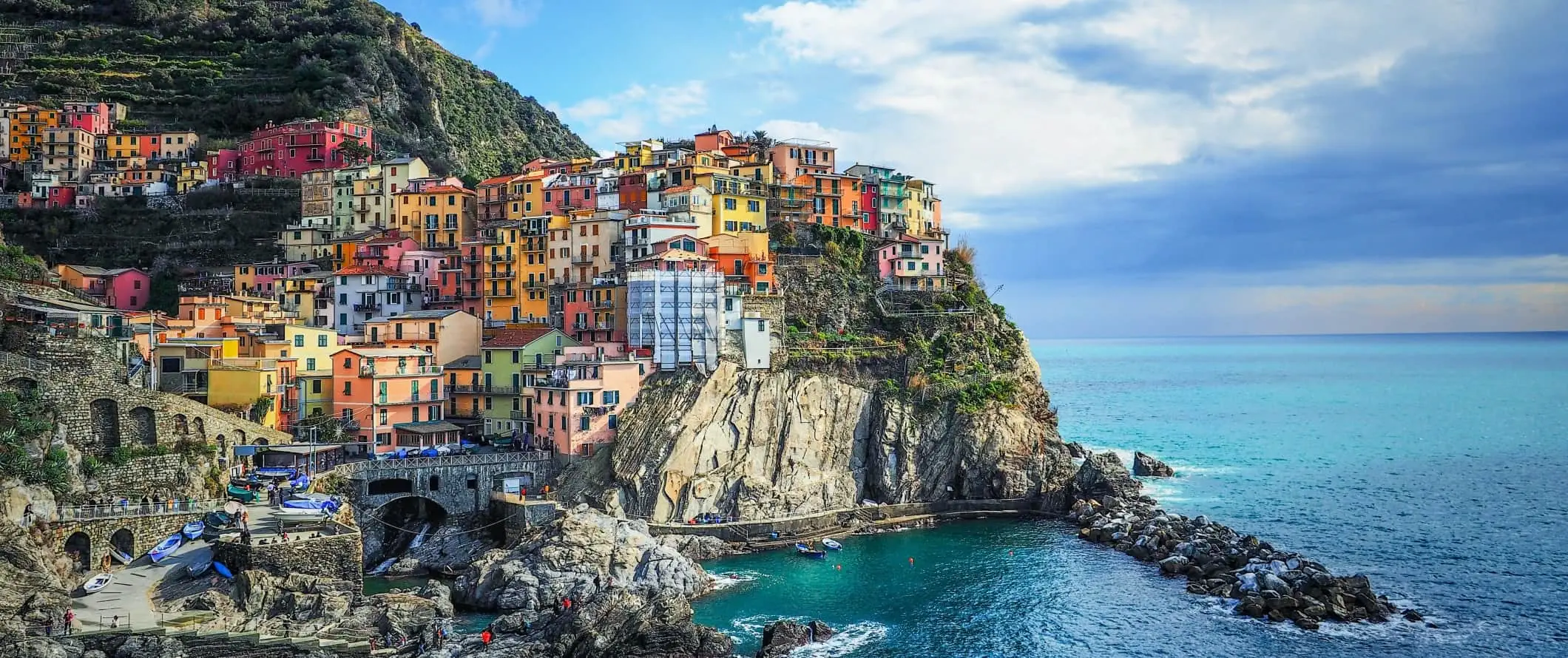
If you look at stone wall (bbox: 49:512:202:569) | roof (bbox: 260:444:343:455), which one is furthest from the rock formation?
stone wall (bbox: 49:512:202:569)

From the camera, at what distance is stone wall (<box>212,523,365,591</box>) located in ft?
143

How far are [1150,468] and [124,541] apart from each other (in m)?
61.8

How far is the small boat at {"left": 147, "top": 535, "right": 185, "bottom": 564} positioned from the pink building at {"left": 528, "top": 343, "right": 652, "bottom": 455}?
19.5m

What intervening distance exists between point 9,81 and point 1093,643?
103694mm

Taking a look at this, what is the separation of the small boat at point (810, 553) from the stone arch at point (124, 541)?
27730 millimetres

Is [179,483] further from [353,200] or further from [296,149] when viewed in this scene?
[296,149]

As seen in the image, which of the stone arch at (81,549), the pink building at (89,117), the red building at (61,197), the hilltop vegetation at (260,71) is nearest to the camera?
the stone arch at (81,549)

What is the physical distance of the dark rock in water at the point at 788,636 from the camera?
42.3 m

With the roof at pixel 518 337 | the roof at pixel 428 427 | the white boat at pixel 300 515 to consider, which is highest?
the roof at pixel 518 337

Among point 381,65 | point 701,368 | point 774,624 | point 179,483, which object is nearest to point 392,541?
point 179,483

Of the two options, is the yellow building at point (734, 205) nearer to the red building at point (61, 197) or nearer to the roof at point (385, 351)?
the roof at point (385, 351)

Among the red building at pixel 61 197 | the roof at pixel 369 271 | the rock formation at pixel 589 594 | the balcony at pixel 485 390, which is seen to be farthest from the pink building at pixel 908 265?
the red building at pixel 61 197

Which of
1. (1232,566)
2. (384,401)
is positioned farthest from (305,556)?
(1232,566)

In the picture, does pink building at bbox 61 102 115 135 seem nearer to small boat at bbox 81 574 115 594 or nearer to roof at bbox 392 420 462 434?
roof at bbox 392 420 462 434
